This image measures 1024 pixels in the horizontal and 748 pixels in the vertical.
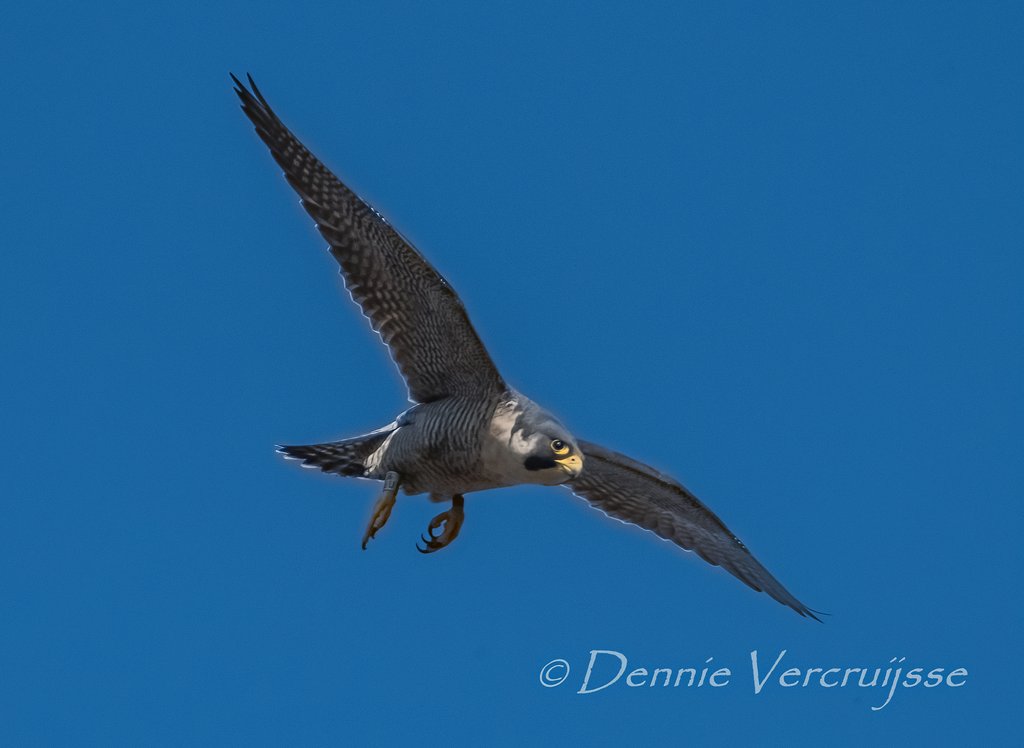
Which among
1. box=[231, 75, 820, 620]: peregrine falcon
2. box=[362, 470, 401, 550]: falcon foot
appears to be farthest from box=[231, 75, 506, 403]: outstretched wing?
box=[362, 470, 401, 550]: falcon foot

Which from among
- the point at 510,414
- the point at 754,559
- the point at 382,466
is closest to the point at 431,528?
the point at 382,466

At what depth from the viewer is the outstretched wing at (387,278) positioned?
1191 cm

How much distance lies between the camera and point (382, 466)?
12.5 m

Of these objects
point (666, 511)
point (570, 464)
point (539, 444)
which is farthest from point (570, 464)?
point (666, 511)

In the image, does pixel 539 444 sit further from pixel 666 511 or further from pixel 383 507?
pixel 666 511

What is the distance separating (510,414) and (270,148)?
2581 millimetres

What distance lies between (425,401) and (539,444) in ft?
4.57

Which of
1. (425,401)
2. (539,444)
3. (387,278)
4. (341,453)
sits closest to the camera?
(539,444)

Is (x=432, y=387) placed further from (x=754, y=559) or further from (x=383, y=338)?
(x=754, y=559)

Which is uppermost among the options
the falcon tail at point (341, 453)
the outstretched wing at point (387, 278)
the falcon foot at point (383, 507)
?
the outstretched wing at point (387, 278)

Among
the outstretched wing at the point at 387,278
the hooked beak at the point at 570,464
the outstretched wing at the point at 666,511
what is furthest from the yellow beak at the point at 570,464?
the outstretched wing at the point at 666,511

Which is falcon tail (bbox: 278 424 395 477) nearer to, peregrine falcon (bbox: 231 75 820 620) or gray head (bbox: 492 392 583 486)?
peregrine falcon (bbox: 231 75 820 620)

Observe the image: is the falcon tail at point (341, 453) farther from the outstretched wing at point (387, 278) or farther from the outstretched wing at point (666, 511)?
the outstretched wing at point (666, 511)

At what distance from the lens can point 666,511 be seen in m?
13.4
